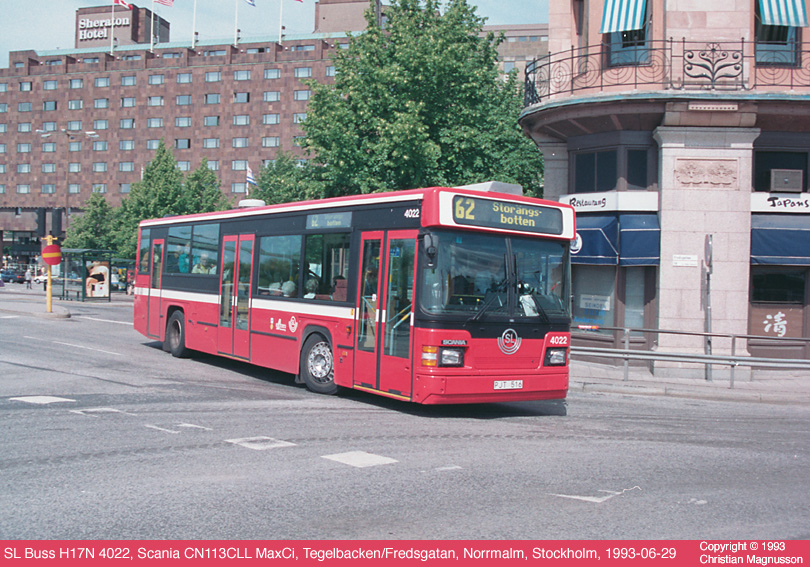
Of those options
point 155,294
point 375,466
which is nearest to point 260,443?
point 375,466

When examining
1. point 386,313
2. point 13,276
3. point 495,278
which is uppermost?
point 495,278

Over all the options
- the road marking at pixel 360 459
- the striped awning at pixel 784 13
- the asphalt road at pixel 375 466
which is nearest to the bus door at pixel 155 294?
the asphalt road at pixel 375 466

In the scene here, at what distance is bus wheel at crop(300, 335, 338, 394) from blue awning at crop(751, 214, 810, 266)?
10546 mm

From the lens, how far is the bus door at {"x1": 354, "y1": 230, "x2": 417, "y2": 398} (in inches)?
389

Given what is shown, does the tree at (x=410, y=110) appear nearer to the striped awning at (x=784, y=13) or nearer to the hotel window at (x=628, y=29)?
the hotel window at (x=628, y=29)

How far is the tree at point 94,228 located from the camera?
66.2m

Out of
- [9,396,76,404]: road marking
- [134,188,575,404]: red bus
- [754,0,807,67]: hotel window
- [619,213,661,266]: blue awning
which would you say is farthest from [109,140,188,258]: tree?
[9,396,76,404]: road marking

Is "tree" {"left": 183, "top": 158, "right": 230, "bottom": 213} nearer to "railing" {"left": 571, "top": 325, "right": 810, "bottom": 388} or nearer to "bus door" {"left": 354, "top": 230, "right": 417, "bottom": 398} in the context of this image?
"railing" {"left": 571, "top": 325, "right": 810, "bottom": 388}

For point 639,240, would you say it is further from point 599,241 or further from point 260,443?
point 260,443

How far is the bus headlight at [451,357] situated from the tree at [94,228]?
62399 millimetres

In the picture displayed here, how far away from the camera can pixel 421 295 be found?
959 cm

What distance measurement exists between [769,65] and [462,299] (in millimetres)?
11811

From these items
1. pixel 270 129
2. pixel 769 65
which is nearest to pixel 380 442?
pixel 769 65

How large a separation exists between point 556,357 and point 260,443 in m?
4.51
